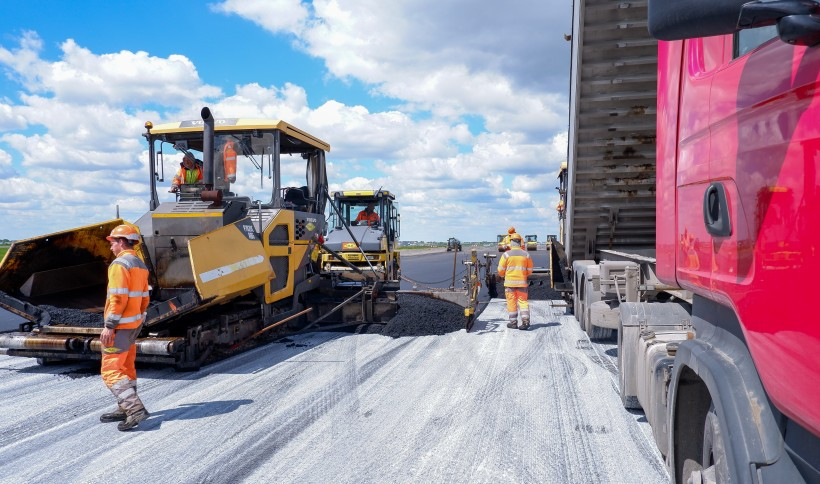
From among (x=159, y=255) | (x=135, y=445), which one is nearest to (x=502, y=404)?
(x=135, y=445)

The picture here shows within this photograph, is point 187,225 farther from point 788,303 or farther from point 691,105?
point 788,303

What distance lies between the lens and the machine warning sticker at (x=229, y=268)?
5941 mm

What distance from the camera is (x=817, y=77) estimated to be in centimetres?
132

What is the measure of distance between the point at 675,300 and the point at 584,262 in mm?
3515

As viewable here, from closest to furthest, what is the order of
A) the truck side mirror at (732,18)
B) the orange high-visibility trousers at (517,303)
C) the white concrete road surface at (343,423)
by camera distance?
the truck side mirror at (732,18)
the white concrete road surface at (343,423)
the orange high-visibility trousers at (517,303)

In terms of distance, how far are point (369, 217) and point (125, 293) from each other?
9.01 m

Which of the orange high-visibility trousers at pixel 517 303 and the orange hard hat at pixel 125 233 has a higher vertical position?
the orange hard hat at pixel 125 233

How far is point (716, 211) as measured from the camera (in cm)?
196

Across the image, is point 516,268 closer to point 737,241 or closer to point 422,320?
point 422,320

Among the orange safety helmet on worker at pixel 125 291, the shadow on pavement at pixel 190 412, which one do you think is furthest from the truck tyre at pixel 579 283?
the orange safety helmet on worker at pixel 125 291

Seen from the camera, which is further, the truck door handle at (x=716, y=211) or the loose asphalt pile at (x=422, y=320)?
the loose asphalt pile at (x=422, y=320)

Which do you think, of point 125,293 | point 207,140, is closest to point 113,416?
point 125,293

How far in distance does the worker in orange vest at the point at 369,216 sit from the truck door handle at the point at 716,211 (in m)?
11.6

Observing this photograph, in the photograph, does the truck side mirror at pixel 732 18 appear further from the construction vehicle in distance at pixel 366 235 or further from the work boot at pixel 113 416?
the construction vehicle in distance at pixel 366 235
